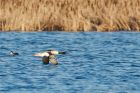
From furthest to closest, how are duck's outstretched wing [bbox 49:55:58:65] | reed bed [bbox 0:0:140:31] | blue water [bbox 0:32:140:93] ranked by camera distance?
reed bed [bbox 0:0:140:31] < duck's outstretched wing [bbox 49:55:58:65] < blue water [bbox 0:32:140:93]

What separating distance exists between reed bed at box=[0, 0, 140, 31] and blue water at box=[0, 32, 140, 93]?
13.7 inches

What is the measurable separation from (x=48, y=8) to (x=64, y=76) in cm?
1062

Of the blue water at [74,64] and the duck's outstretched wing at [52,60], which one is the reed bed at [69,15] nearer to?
the blue water at [74,64]

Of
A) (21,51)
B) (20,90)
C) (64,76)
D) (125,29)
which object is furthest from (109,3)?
(20,90)

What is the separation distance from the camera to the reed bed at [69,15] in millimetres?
26469

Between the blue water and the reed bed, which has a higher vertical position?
the reed bed

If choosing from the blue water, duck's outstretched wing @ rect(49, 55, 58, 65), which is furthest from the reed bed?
duck's outstretched wing @ rect(49, 55, 58, 65)

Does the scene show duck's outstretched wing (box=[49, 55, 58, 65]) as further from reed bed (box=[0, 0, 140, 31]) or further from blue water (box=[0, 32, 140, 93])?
reed bed (box=[0, 0, 140, 31])

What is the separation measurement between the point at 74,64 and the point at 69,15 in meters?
7.92

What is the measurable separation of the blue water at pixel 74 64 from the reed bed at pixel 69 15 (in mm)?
348

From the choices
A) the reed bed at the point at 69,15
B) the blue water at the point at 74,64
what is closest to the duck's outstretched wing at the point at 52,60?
the blue water at the point at 74,64

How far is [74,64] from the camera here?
19.1 m

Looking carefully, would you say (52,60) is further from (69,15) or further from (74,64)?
(69,15)

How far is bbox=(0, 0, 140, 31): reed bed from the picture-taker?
86.8ft
